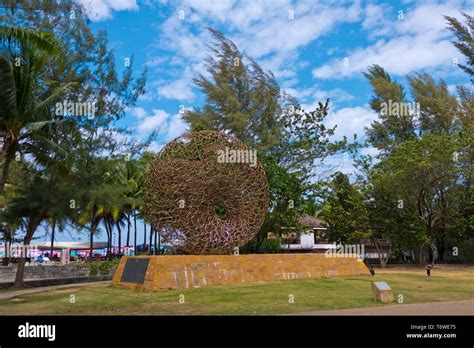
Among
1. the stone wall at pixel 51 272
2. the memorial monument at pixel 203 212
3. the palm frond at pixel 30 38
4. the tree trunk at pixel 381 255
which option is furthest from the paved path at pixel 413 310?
the tree trunk at pixel 381 255

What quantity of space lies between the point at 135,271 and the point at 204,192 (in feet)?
11.4

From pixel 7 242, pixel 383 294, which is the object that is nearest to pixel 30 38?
pixel 383 294

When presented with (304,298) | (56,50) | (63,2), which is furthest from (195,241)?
(63,2)

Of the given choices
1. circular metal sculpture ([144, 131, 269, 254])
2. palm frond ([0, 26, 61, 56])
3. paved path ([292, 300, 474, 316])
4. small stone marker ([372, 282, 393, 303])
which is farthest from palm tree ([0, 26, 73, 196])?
small stone marker ([372, 282, 393, 303])

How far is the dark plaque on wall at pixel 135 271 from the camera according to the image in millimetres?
14906

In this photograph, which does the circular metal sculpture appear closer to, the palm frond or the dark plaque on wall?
the dark plaque on wall

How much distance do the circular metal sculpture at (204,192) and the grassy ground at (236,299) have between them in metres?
2.16

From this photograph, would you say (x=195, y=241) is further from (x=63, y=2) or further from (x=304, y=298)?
(x=63, y=2)

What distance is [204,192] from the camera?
51.8ft

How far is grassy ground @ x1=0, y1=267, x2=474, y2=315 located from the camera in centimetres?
1051

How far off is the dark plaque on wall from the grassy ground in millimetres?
457

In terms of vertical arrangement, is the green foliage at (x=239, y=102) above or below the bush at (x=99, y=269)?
above

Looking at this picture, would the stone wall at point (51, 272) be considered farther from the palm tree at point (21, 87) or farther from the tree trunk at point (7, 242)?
the palm tree at point (21, 87)

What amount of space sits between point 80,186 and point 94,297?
7.35 meters
